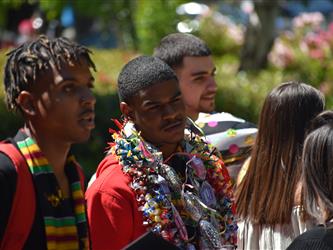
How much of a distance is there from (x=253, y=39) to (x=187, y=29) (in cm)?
109

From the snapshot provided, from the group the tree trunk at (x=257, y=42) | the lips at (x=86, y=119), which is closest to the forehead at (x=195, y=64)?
the lips at (x=86, y=119)

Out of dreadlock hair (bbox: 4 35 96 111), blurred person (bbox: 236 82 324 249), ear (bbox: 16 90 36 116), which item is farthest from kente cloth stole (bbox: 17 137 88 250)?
blurred person (bbox: 236 82 324 249)

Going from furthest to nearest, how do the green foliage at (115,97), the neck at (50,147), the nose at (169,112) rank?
the green foliage at (115,97)
the nose at (169,112)
the neck at (50,147)

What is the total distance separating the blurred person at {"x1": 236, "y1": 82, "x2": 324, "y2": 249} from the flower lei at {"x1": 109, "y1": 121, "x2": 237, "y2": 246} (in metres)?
0.36

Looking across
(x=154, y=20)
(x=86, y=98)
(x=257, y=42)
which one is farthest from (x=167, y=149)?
(x=257, y=42)

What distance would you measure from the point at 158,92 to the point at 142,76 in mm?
106

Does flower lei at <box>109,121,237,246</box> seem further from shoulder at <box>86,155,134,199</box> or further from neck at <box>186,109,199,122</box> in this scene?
neck at <box>186,109,199,122</box>

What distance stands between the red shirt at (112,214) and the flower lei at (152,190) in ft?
0.13

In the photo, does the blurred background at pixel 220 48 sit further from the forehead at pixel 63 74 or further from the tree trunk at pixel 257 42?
the forehead at pixel 63 74

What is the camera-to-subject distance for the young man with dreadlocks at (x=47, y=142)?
3.25m

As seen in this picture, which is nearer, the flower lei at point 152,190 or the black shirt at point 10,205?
the black shirt at point 10,205

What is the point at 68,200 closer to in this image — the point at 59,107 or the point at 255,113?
the point at 59,107

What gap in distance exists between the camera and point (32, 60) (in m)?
3.48

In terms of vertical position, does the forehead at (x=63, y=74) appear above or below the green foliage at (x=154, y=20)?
above
